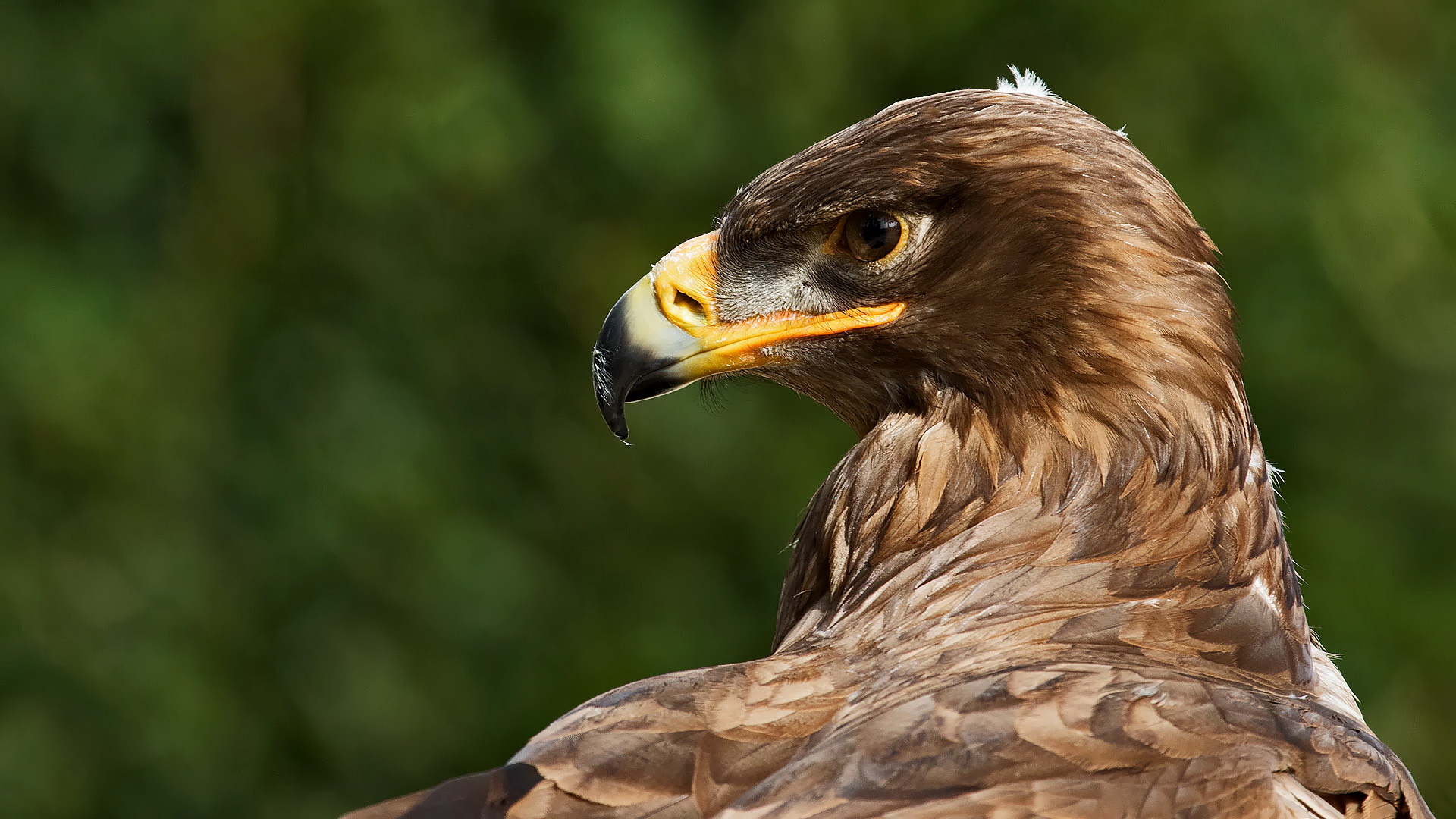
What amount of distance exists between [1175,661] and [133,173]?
6.92 meters

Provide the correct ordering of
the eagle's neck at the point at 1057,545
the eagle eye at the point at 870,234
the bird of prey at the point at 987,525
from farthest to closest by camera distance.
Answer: the eagle eye at the point at 870,234 < the eagle's neck at the point at 1057,545 < the bird of prey at the point at 987,525

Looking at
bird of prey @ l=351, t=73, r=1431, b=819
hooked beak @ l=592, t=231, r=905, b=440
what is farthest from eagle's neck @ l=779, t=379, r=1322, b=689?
hooked beak @ l=592, t=231, r=905, b=440

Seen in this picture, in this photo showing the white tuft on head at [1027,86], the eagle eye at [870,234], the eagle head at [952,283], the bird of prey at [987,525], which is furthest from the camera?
the white tuft on head at [1027,86]

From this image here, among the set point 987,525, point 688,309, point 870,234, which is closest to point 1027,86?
point 870,234

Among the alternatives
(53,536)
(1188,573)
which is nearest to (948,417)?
(1188,573)

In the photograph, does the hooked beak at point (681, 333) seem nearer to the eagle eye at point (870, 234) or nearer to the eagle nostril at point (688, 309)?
the eagle nostril at point (688, 309)

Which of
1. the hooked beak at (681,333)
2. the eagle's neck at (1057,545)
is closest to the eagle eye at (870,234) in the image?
the hooked beak at (681,333)

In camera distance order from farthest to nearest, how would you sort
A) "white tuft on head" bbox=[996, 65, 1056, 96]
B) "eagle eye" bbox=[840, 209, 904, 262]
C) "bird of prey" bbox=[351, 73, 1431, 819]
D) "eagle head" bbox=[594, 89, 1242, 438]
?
"white tuft on head" bbox=[996, 65, 1056, 96], "eagle eye" bbox=[840, 209, 904, 262], "eagle head" bbox=[594, 89, 1242, 438], "bird of prey" bbox=[351, 73, 1431, 819]

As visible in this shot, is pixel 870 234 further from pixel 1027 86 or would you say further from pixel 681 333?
pixel 1027 86

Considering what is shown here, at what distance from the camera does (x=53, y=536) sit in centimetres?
791

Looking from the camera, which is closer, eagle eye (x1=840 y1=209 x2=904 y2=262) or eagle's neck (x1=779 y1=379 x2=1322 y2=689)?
eagle's neck (x1=779 y1=379 x2=1322 y2=689)

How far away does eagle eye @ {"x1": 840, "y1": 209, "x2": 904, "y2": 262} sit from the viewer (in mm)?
3035

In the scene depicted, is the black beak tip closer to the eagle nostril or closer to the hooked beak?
the hooked beak

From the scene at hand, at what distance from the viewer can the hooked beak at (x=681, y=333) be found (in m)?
3.09
